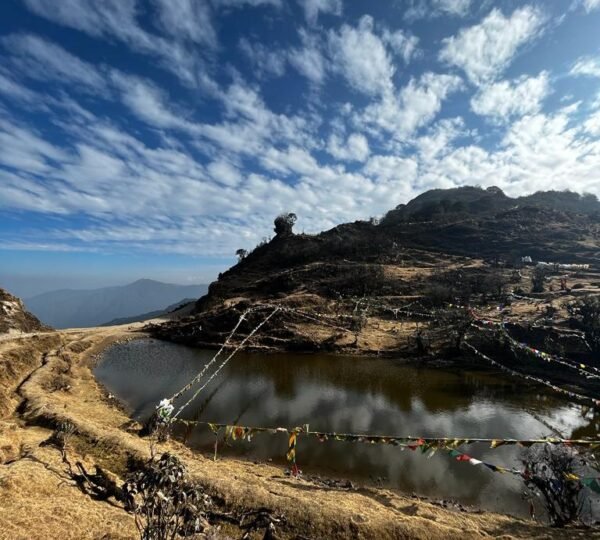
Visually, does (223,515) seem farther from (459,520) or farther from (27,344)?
(27,344)

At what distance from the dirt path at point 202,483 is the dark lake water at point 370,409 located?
3.02 m

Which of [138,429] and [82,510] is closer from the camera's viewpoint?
[82,510]

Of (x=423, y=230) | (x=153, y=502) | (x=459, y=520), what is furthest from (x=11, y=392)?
(x=423, y=230)

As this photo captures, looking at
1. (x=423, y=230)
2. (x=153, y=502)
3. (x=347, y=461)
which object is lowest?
(x=347, y=461)

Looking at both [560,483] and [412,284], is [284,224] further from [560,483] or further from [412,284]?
[560,483]

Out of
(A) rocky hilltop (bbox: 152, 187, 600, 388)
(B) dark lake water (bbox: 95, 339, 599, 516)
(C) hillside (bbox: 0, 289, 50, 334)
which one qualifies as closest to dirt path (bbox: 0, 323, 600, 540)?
(B) dark lake water (bbox: 95, 339, 599, 516)

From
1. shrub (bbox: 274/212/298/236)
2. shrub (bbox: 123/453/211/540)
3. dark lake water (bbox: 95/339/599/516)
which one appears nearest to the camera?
shrub (bbox: 123/453/211/540)

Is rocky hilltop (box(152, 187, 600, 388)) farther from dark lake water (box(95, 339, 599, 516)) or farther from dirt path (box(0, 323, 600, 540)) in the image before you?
dirt path (box(0, 323, 600, 540))

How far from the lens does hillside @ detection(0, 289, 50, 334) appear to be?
53781mm

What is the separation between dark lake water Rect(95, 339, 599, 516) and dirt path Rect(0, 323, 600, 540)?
3018 mm

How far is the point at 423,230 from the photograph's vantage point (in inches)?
5039

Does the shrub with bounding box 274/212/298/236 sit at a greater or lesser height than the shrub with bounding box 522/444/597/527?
greater

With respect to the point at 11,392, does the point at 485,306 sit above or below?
above

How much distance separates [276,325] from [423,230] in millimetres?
84018
